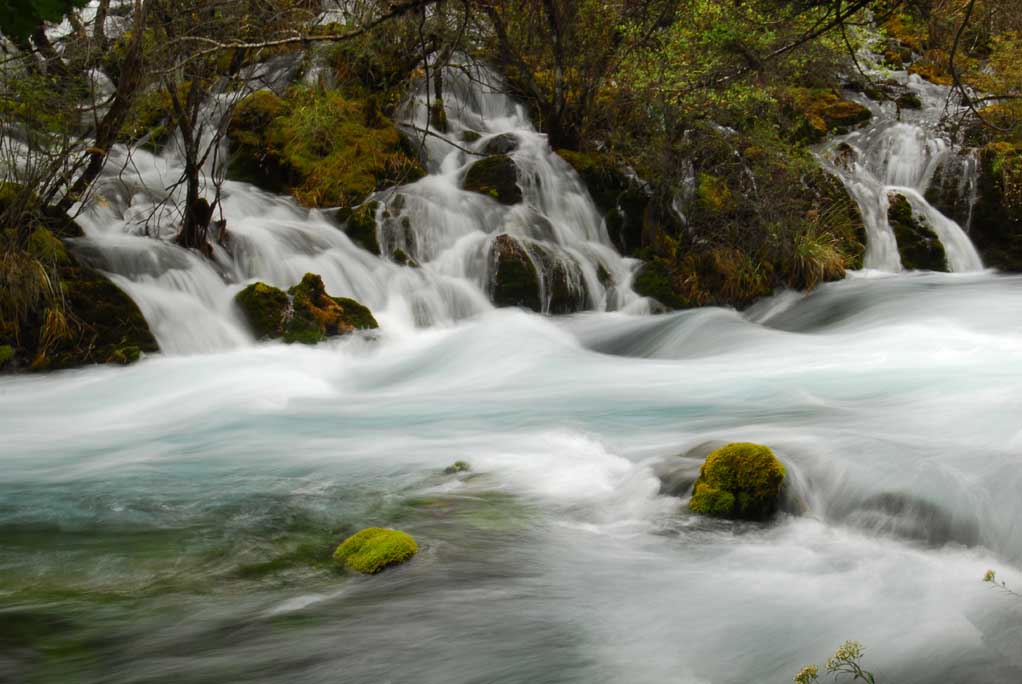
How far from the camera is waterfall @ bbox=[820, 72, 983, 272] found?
46.2 feet

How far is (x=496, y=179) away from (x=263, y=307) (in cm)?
477

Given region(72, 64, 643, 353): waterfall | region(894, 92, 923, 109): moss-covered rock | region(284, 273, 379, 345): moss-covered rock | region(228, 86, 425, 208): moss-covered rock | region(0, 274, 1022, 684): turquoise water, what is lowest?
region(0, 274, 1022, 684): turquoise water

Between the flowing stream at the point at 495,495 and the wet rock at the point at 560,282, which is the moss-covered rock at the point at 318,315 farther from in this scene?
the wet rock at the point at 560,282

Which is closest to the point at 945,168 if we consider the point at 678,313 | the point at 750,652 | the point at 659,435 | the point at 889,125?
the point at 889,125

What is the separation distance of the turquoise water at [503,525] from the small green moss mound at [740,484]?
0.10 meters

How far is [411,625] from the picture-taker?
3.25 m

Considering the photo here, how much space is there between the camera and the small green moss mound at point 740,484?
416 cm

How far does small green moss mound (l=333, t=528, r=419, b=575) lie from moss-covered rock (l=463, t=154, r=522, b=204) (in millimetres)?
9213

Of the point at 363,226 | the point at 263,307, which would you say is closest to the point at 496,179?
the point at 363,226

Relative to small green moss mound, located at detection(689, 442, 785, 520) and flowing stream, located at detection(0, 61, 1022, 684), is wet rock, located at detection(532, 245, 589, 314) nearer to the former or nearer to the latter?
flowing stream, located at detection(0, 61, 1022, 684)

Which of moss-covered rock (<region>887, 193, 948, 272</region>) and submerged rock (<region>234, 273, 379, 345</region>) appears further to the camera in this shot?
moss-covered rock (<region>887, 193, 948, 272</region>)

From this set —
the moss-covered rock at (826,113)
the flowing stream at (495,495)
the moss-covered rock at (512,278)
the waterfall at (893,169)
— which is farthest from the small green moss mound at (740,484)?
the moss-covered rock at (826,113)

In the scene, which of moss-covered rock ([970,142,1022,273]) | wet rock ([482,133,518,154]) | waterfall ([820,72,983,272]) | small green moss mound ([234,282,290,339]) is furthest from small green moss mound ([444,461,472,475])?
moss-covered rock ([970,142,1022,273])

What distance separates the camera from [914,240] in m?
14.1
